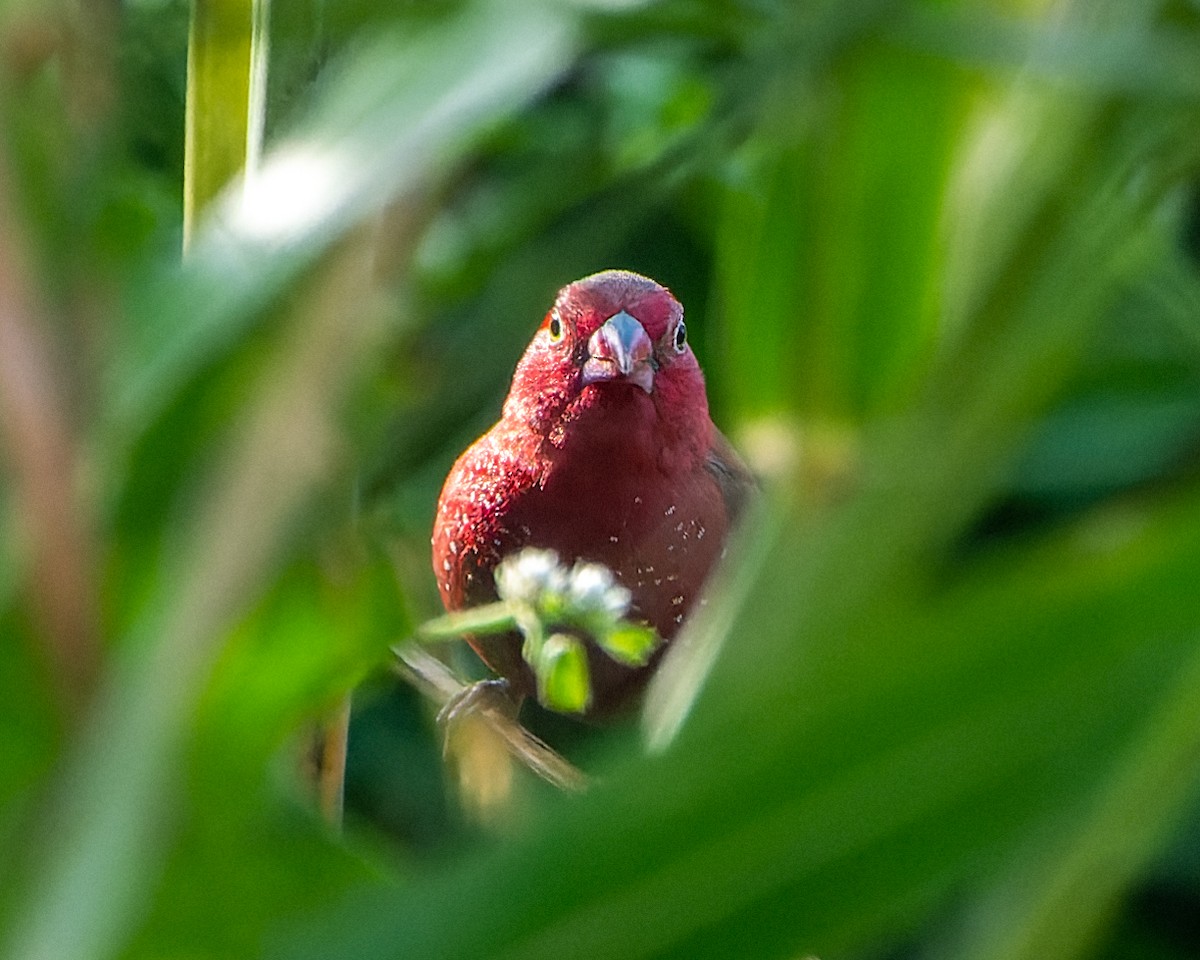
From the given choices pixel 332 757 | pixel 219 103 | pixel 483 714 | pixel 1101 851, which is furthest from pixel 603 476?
pixel 1101 851

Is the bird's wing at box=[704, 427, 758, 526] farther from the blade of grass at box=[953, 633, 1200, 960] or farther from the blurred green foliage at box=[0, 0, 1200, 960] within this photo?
the blade of grass at box=[953, 633, 1200, 960]

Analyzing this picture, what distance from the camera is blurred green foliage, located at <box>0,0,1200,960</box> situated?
472 mm

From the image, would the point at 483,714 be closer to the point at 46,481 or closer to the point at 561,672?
the point at 561,672

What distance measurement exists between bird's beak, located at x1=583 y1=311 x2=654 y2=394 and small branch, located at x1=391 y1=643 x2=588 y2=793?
0.61 m

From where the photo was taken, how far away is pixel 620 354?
7.65 feet

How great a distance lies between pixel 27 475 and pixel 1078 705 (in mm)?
296

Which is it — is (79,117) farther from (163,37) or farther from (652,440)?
(652,440)

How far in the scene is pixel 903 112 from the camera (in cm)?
62

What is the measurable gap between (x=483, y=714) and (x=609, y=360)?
0.77 metres

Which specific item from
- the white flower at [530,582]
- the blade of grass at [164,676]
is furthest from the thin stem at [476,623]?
the blade of grass at [164,676]

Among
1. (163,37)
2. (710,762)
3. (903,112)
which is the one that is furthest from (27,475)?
(163,37)

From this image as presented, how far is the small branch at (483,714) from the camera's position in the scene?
1.34 m

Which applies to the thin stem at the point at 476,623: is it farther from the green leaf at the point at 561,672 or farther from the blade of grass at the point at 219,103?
the blade of grass at the point at 219,103

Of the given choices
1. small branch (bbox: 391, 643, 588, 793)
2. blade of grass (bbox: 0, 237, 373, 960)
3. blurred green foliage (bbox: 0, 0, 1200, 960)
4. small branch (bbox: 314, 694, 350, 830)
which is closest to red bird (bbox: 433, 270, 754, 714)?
small branch (bbox: 391, 643, 588, 793)
